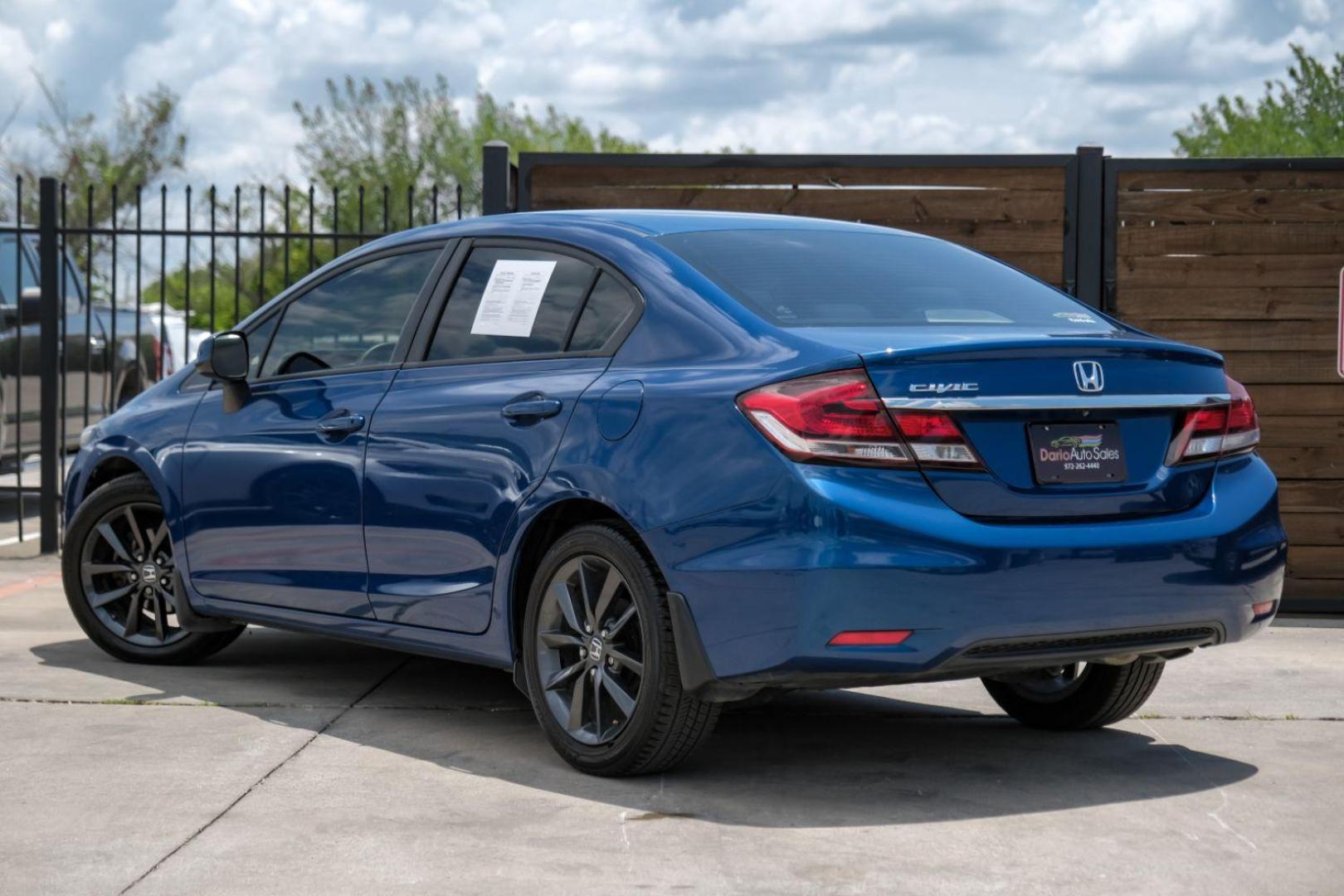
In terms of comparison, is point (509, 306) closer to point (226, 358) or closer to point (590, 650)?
point (590, 650)

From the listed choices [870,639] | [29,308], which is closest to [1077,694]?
[870,639]

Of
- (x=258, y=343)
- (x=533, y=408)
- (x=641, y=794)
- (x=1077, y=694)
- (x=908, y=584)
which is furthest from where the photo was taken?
(x=258, y=343)

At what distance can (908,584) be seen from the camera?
462cm

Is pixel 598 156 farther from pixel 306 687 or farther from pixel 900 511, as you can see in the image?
pixel 900 511

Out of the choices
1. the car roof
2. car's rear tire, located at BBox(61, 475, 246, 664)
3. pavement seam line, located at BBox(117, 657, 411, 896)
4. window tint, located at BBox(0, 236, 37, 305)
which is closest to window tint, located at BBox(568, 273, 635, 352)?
the car roof

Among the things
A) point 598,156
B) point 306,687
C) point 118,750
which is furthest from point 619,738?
point 598,156

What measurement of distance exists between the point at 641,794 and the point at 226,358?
2.40 meters

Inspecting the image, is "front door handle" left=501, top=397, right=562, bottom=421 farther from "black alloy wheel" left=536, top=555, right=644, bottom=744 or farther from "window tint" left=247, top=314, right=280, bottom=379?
"window tint" left=247, top=314, right=280, bottom=379

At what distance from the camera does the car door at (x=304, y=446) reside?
613cm

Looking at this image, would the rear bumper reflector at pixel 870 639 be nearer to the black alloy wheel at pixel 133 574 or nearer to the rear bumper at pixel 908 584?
the rear bumper at pixel 908 584

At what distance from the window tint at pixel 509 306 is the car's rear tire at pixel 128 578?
5.88 ft

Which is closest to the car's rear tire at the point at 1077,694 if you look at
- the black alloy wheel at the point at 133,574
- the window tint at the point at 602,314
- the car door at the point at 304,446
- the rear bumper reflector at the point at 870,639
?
the rear bumper reflector at the point at 870,639

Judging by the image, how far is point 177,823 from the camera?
15.7ft

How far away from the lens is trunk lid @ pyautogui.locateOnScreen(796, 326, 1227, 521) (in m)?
4.71
